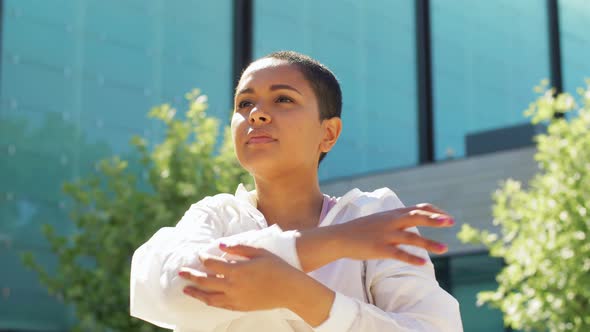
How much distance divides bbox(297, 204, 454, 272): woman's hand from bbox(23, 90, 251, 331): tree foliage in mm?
7665

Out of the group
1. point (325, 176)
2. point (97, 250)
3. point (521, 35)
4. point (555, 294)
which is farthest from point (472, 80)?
point (555, 294)

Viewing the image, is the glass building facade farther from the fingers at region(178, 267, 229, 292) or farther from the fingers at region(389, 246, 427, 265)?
the fingers at region(389, 246, 427, 265)

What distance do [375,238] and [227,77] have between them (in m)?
11.8

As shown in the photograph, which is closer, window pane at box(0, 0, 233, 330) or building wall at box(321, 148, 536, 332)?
window pane at box(0, 0, 233, 330)

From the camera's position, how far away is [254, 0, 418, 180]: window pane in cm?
1378

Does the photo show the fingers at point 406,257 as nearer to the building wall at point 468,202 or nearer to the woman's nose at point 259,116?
the woman's nose at point 259,116

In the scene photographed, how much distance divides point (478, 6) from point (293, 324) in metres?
13.6

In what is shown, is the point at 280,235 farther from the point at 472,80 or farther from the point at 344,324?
the point at 472,80

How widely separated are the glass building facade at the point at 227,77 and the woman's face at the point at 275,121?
959 cm

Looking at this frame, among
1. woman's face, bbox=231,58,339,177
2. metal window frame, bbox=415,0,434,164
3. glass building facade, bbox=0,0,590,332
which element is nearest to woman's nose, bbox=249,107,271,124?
woman's face, bbox=231,58,339,177

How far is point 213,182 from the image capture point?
9.33 m

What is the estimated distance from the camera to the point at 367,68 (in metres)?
14.2

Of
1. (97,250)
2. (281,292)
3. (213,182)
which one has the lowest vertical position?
(97,250)

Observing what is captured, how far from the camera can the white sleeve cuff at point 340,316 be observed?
145 cm
